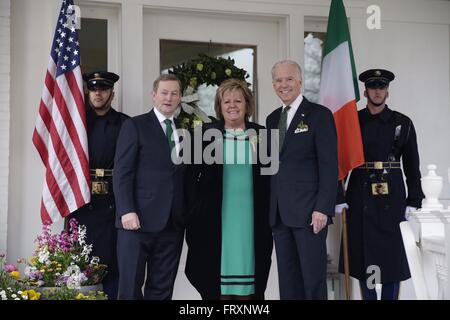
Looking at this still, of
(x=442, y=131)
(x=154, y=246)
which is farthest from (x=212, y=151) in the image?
(x=442, y=131)

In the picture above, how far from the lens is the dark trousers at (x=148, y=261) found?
3771 mm

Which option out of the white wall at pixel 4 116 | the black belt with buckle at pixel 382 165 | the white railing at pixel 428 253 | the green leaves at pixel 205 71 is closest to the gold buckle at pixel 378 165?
the black belt with buckle at pixel 382 165

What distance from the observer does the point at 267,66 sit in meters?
5.16

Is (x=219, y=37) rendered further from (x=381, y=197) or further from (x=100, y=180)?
(x=381, y=197)

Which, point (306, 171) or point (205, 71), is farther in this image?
point (205, 71)

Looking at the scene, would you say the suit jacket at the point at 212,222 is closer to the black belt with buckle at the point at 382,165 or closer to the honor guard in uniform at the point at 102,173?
the honor guard in uniform at the point at 102,173

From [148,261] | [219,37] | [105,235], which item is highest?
[219,37]

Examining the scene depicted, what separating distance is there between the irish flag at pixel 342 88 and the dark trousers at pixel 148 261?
1.27m

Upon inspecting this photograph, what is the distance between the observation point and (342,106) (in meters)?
4.60

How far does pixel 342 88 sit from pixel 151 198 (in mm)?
1644

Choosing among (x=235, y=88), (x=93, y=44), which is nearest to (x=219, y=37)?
(x=93, y=44)

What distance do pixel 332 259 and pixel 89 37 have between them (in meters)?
2.37

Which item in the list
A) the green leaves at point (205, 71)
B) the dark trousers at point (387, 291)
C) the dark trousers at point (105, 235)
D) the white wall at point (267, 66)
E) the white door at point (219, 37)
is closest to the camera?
the dark trousers at point (105, 235)
